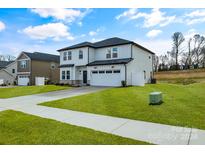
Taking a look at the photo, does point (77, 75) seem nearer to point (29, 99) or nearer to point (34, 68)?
point (34, 68)

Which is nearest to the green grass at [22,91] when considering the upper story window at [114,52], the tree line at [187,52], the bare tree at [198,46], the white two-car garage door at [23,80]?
the upper story window at [114,52]

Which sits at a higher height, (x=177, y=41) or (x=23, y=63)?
(x=177, y=41)

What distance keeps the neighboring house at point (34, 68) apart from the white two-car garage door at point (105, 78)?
40.0 ft

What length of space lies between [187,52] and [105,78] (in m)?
32.2

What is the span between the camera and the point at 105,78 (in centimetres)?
2036

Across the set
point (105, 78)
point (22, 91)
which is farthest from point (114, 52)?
point (22, 91)

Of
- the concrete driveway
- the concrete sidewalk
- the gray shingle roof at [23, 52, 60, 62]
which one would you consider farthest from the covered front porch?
the concrete sidewalk

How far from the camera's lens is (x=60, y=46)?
26.5 metres

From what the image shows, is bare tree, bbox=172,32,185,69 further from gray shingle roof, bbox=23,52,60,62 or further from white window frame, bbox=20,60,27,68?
white window frame, bbox=20,60,27,68

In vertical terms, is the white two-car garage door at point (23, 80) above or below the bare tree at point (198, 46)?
below

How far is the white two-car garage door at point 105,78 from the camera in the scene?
19442 millimetres

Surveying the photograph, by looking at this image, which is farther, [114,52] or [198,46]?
[198,46]

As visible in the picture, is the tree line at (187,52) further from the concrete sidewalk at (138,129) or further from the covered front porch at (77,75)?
the concrete sidewalk at (138,129)
